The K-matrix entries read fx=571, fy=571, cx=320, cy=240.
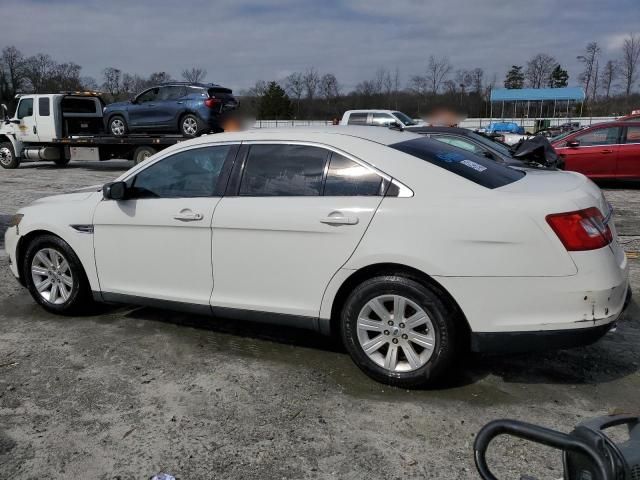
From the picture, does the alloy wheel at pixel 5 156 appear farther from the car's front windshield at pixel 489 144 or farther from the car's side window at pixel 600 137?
the car's side window at pixel 600 137

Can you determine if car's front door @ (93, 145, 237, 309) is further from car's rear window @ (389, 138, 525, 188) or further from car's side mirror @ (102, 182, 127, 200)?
car's rear window @ (389, 138, 525, 188)

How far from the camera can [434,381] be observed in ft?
11.3

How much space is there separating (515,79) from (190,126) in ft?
259

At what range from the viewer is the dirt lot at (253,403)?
9.19 feet

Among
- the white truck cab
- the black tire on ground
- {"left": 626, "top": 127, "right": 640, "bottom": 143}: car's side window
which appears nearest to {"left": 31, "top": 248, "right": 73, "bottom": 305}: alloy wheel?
{"left": 626, "top": 127, "right": 640, "bottom": 143}: car's side window

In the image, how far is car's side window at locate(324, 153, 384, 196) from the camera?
3.52m

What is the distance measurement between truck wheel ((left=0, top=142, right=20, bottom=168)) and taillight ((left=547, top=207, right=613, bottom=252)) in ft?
66.4

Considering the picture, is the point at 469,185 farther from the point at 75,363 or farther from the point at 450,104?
the point at 450,104

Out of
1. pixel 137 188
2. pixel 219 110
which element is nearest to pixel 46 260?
pixel 137 188

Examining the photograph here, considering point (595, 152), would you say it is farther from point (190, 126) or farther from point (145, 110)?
point (145, 110)

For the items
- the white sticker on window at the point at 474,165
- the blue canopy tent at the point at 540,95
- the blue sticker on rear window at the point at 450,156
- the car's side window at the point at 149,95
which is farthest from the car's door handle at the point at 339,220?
the blue canopy tent at the point at 540,95

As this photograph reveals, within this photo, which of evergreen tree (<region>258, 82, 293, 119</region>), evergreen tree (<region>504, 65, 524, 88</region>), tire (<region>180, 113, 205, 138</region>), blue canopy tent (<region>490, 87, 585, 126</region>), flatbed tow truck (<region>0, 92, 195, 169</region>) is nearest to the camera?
tire (<region>180, 113, 205, 138</region>)

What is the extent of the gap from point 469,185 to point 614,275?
0.93 metres

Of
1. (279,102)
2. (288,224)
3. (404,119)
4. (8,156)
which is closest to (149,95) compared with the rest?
(8,156)
